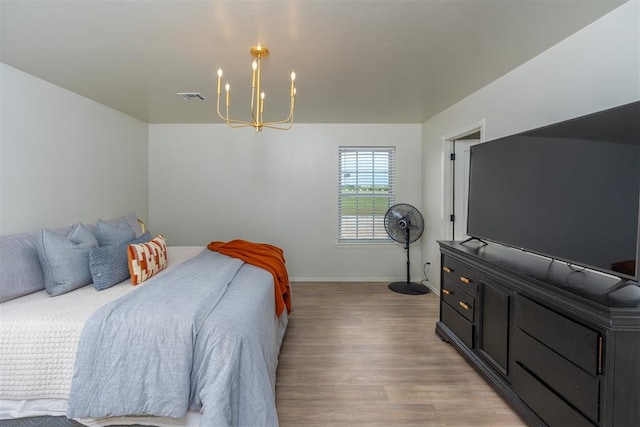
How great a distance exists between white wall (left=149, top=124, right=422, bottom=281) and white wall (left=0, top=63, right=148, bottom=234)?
1.97 ft

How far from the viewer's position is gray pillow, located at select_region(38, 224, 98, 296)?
6.81 feet

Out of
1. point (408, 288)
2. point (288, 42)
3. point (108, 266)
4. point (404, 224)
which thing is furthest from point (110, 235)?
point (408, 288)

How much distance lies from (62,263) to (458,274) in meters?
2.92

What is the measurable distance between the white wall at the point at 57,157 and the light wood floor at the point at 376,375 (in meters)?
2.52

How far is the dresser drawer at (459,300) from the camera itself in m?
2.41

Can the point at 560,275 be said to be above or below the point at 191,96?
below

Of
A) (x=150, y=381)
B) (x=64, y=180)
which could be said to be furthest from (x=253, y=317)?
(x=64, y=180)

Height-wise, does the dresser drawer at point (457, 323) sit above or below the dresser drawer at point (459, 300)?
below

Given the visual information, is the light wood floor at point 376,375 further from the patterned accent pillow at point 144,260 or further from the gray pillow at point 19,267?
the gray pillow at point 19,267

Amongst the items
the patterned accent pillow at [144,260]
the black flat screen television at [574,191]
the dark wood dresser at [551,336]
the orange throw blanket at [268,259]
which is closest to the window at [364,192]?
→ the orange throw blanket at [268,259]

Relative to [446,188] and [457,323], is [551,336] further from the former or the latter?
[446,188]

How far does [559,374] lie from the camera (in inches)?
61.0

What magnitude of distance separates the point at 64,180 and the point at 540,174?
4.03 metres

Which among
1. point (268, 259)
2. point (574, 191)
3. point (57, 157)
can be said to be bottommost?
point (268, 259)
